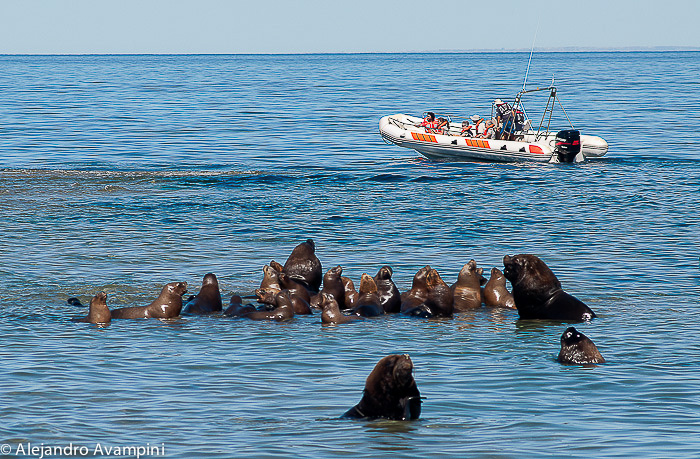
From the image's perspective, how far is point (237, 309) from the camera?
37.6ft

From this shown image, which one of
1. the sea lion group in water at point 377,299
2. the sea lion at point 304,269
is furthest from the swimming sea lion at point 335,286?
the sea lion at point 304,269

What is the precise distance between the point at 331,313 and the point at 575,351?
2905 millimetres

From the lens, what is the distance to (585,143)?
32.3 meters

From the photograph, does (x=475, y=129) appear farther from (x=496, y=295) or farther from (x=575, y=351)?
(x=575, y=351)

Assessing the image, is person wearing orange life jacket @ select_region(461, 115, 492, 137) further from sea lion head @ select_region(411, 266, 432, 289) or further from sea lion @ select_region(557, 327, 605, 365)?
sea lion @ select_region(557, 327, 605, 365)

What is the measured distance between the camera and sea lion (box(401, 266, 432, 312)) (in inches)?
464

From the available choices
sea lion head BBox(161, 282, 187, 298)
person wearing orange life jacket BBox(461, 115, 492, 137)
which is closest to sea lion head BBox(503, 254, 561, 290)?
sea lion head BBox(161, 282, 187, 298)

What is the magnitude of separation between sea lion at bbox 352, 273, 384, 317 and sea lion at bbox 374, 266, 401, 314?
0.07 m

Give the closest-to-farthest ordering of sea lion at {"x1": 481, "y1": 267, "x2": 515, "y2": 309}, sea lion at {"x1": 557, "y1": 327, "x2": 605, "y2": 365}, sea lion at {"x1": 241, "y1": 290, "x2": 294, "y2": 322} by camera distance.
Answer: sea lion at {"x1": 557, "y1": 327, "x2": 605, "y2": 365}
sea lion at {"x1": 241, "y1": 290, "x2": 294, "y2": 322}
sea lion at {"x1": 481, "y1": 267, "x2": 515, "y2": 309}

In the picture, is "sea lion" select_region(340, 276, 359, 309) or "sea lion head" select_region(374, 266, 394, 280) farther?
"sea lion" select_region(340, 276, 359, 309)

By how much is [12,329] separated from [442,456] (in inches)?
241

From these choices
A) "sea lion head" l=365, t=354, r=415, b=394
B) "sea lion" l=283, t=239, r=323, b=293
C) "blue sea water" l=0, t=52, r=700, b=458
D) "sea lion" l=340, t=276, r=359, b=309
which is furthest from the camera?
"sea lion" l=283, t=239, r=323, b=293

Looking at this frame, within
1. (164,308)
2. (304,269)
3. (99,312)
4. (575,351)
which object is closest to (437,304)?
(304,269)

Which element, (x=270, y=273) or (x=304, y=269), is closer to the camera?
(x=270, y=273)
